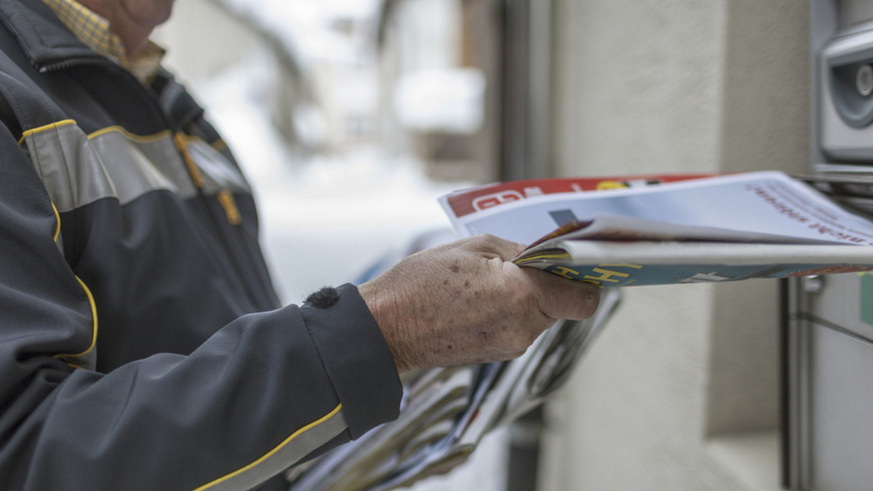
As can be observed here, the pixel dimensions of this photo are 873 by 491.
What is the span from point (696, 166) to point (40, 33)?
0.84 metres

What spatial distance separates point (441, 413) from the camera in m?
0.72

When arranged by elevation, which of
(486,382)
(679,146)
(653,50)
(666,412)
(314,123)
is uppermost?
(314,123)

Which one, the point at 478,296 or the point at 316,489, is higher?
the point at 478,296

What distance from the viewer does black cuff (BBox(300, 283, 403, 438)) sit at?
47 cm

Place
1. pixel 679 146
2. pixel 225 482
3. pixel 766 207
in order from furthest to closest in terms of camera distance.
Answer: pixel 679 146 < pixel 766 207 < pixel 225 482

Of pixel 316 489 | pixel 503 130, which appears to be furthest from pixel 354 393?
pixel 503 130

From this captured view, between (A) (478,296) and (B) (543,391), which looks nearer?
(A) (478,296)

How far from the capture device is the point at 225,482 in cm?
45

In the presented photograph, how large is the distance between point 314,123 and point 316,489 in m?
20.6

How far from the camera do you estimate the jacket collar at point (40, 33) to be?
1.97 feet

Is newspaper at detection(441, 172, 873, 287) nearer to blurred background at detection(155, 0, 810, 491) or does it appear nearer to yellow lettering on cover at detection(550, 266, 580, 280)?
yellow lettering on cover at detection(550, 266, 580, 280)

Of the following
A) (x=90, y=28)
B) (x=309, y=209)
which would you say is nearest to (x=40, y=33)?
(x=90, y=28)

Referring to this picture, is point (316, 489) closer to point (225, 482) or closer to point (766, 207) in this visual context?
point (225, 482)

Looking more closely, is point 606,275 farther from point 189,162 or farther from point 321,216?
point 321,216
